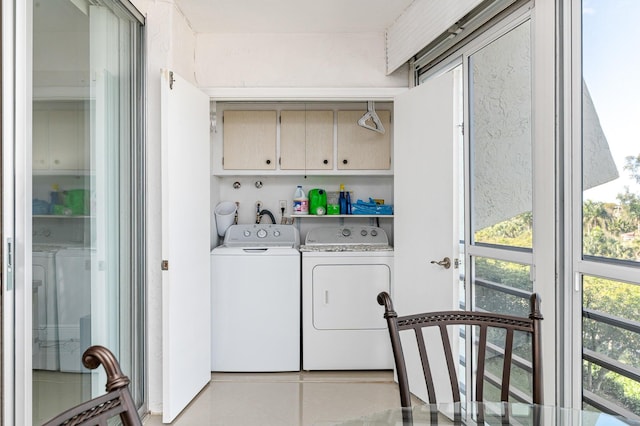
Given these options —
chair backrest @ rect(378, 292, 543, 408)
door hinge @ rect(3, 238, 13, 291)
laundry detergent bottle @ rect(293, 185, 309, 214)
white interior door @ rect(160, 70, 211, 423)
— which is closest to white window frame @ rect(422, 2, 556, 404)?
chair backrest @ rect(378, 292, 543, 408)

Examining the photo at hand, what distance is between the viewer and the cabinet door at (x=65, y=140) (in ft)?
5.70

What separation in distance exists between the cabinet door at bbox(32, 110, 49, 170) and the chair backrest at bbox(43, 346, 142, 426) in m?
1.15

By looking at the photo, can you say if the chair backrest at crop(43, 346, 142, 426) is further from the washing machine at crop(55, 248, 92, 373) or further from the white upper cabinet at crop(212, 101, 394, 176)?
the white upper cabinet at crop(212, 101, 394, 176)

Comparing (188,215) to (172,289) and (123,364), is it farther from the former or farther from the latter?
(123,364)

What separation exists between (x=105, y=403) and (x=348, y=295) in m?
2.68

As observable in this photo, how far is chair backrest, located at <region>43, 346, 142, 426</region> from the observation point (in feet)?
2.52

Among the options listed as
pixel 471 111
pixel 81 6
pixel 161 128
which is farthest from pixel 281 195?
pixel 81 6

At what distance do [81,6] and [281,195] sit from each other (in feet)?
7.69

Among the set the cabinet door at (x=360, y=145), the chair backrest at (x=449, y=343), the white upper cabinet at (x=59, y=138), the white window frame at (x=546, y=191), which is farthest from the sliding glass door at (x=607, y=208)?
the cabinet door at (x=360, y=145)

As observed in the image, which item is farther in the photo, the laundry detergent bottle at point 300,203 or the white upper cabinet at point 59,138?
the laundry detergent bottle at point 300,203

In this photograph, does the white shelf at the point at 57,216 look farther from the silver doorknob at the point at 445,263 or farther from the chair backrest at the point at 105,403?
the silver doorknob at the point at 445,263

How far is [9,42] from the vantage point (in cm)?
152

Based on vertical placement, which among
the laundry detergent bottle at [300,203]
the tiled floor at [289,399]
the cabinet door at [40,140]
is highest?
the cabinet door at [40,140]

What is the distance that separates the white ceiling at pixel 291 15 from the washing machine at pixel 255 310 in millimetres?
1635
